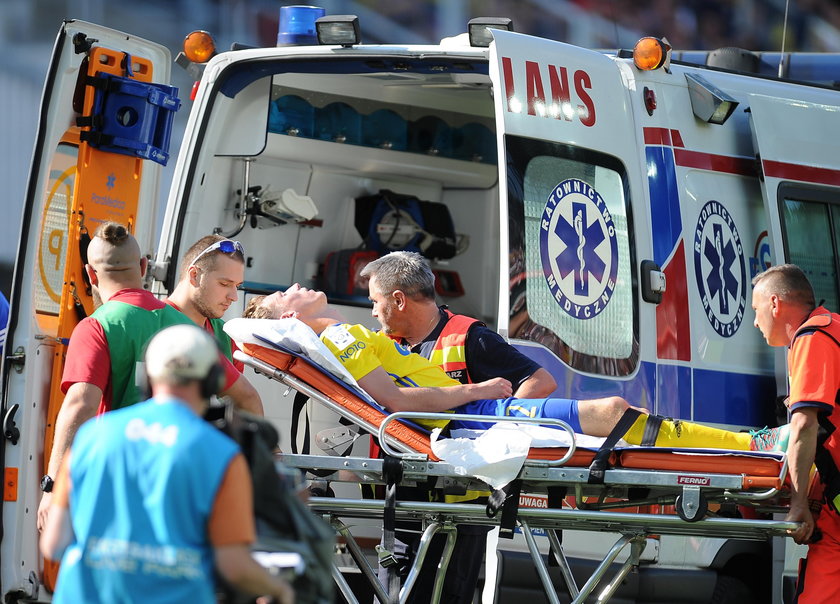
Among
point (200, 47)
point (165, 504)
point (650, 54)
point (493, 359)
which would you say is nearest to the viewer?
point (165, 504)

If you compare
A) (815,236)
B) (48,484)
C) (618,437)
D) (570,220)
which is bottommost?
(48,484)

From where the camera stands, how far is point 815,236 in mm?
6086

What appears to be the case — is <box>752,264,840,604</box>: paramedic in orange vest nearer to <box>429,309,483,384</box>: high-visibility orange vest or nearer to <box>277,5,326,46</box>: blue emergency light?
<box>429,309,483,384</box>: high-visibility orange vest

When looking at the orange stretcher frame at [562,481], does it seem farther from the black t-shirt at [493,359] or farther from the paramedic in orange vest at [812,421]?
the black t-shirt at [493,359]

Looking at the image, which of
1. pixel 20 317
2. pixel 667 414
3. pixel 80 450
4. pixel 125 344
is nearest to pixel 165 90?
pixel 20 317

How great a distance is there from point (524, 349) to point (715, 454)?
956 millimetres

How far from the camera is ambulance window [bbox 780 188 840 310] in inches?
235

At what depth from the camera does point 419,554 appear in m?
4.39

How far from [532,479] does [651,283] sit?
1.36m

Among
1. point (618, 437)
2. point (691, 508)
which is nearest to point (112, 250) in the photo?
point (618, 437)

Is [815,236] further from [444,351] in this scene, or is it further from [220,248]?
[220,248]

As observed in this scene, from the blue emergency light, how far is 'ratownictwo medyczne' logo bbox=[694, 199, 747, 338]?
1749 millimetres

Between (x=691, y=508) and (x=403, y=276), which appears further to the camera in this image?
(x=403, y=276)

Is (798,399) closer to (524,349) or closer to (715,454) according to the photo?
(715,454)
